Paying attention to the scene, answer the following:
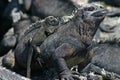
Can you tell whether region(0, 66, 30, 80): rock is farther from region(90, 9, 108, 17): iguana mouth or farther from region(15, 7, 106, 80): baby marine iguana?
region(90, 9, 108, 17): iguana mouth

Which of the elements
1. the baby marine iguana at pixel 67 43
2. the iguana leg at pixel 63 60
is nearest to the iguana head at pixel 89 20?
the baby marine iguana at pixel 67 43

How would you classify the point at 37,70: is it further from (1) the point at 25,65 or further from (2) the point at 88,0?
(2) the point at 88,0

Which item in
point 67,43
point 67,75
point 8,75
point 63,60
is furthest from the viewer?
point 8,75

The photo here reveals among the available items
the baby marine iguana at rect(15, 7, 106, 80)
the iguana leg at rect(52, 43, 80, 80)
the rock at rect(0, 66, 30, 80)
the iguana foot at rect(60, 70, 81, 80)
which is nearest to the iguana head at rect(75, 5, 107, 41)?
the baby marine iguana at rect(15, 7, 106, 80)

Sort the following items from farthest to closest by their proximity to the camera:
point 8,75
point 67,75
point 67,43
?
point 8,75, point 67,43, point 67,75

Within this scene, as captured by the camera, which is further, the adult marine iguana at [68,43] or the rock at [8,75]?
the rock at [8,75]

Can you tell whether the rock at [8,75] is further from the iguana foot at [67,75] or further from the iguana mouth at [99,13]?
the iguana mouth at [99,13]

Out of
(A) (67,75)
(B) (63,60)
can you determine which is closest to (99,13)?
(B) (63,60)

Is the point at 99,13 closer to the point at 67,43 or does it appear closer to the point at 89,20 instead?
the point at 89,20
